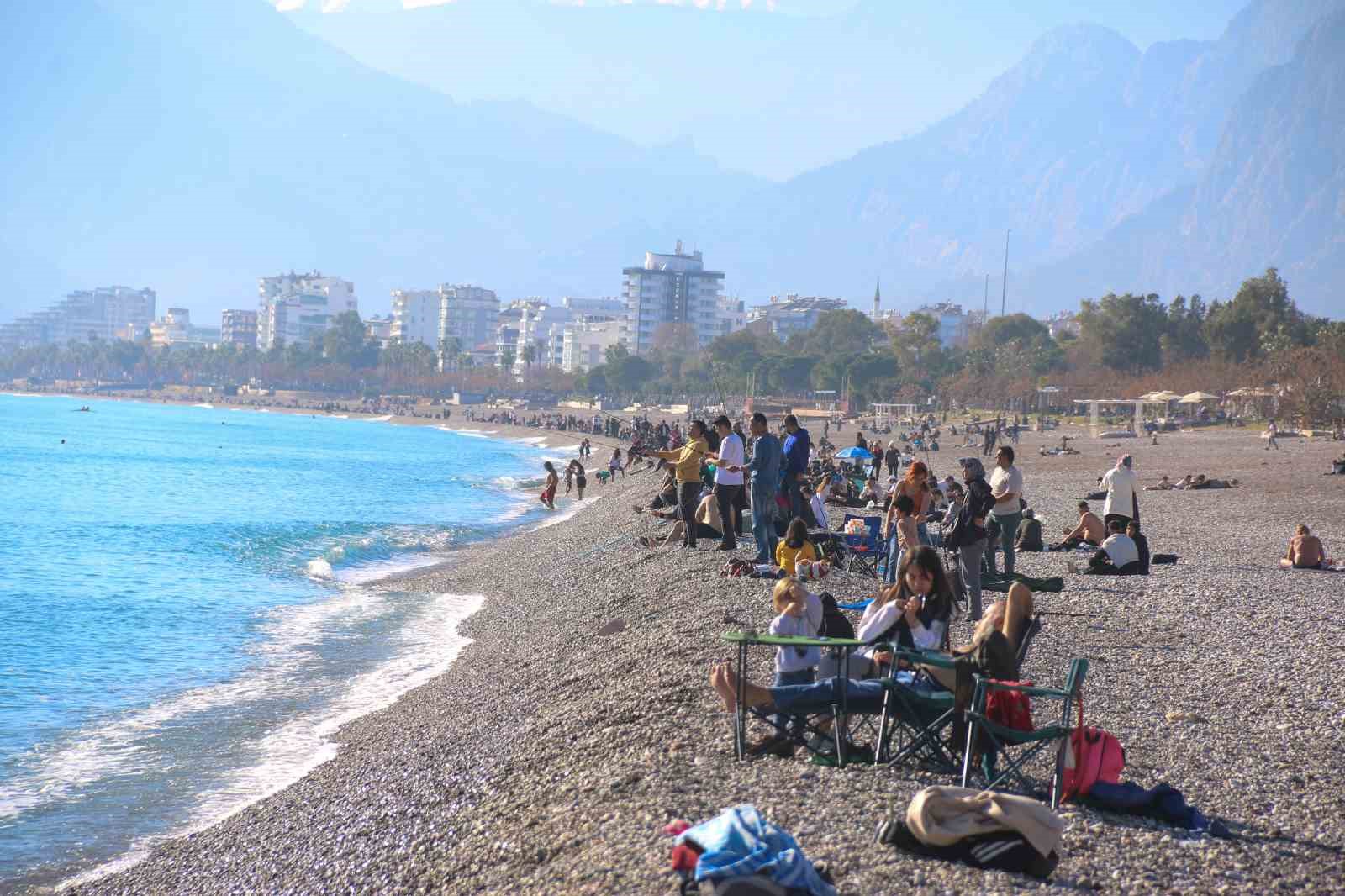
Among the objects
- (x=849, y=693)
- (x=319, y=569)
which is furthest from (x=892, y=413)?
(x=849, y=693)

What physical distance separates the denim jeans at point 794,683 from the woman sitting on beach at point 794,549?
4.24 metres

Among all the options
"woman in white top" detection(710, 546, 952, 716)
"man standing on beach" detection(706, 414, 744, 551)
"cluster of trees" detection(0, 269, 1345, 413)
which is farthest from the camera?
"cluster of trees" detection(0, 269, 1345, 413)

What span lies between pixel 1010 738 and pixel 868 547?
782 cm

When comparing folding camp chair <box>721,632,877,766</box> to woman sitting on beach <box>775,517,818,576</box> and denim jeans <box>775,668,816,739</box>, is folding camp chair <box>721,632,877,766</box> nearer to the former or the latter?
denim jeans <box>775,668,816,739</box>

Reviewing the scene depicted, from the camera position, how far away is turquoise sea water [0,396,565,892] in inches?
394

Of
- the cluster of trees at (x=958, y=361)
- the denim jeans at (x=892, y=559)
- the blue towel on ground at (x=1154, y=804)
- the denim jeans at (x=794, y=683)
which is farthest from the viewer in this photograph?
the cluster of trees at (x=958, y=361)

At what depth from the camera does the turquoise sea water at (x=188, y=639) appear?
1002 cm

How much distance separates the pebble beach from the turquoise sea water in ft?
2.56

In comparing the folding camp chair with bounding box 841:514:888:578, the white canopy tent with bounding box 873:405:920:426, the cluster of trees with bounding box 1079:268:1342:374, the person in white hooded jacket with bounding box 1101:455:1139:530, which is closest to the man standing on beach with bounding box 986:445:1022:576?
the folding camp chair with bounding box 841:514:888:578

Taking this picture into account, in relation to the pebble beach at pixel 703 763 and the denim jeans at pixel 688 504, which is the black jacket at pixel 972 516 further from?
the denim jeans at pixel 688 504

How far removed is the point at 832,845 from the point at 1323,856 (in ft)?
6.67

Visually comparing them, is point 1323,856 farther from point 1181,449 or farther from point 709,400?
point 709,400

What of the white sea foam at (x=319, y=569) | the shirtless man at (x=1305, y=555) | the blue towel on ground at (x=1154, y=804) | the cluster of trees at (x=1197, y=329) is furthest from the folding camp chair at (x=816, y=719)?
the cluster of trees at (x=1197, y=329)

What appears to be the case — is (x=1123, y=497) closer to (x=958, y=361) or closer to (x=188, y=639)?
(x=188, y=639)
